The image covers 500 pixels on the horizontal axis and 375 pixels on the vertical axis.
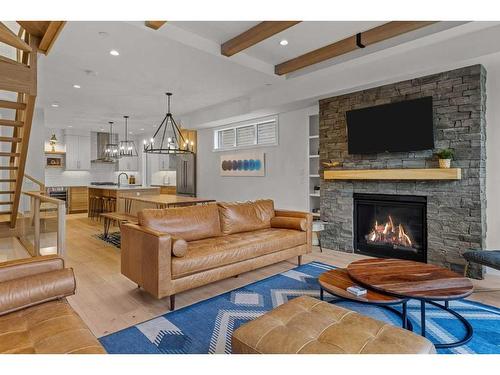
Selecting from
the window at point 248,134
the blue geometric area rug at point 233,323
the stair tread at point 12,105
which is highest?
the window at point 248,134

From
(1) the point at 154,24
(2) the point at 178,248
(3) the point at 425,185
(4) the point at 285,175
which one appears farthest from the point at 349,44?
(2) the point at 178,248

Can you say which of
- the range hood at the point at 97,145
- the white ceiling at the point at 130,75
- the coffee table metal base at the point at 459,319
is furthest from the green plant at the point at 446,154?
the range hood at the point at 97,145

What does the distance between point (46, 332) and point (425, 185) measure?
165 inches

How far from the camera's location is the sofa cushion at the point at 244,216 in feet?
12.6

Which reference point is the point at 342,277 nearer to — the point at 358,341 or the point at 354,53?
the point at 358,341

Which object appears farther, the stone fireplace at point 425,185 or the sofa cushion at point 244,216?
the sofa cushion at point 244,216

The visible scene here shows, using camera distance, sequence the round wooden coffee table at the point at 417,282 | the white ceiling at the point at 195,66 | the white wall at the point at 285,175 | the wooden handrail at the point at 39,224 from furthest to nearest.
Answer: the white wall at the point at 285,175, the white ceiling at the point at 195,66, the wooden handrail at the point at 39,224, the round wooden coffee table at the point at 417,282

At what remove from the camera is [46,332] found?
1.42 meters

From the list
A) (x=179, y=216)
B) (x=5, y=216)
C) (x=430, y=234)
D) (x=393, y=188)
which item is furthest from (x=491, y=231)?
(x=5, y=216)

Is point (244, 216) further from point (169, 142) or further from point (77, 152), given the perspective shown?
point (77, 152)

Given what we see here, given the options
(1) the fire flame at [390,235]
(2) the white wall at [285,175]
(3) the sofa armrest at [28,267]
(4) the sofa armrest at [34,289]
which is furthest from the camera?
(2) the white wall at [285,175]

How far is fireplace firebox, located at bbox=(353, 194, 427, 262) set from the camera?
4047mm

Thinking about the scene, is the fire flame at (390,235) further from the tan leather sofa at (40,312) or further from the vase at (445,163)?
the tan leather sofa at (40,312)

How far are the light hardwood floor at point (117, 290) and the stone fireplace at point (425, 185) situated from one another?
46 cm
